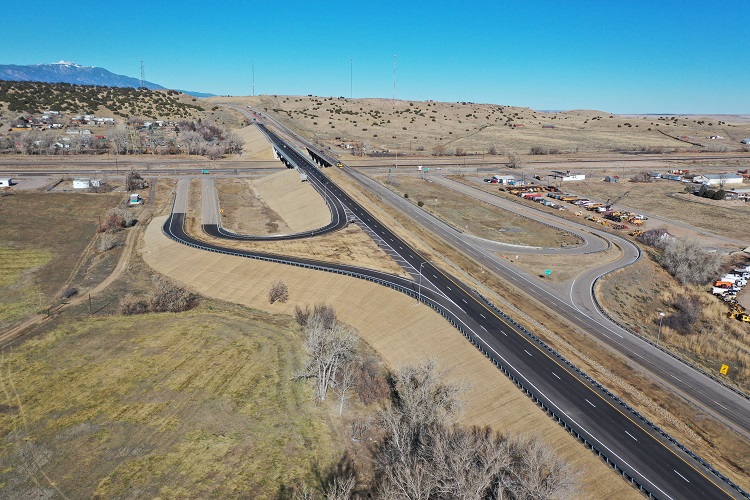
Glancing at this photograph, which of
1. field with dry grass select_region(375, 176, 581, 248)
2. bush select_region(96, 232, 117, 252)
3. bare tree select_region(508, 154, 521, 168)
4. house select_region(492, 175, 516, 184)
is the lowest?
bush select_region(96, 232, 117, 252)

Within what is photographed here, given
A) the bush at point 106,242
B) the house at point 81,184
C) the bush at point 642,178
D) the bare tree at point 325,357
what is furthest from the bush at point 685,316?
the house at point 81,184

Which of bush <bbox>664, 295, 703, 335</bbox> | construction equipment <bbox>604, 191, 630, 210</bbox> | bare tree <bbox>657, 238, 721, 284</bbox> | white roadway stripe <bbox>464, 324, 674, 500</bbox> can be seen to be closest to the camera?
white roadway stripe <bbox>464, 324, 674, 500</bbox>

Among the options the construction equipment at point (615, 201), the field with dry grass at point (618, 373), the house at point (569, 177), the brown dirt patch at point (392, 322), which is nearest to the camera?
the brown dirt patch at point (392, 322)

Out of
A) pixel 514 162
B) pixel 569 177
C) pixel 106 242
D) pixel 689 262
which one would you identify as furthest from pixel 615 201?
pixel 106 242

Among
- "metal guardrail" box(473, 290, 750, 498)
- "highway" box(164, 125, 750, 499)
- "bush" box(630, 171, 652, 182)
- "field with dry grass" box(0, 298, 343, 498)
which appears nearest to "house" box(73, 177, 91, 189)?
"field with dry grass" box(0, 298, 343, 498)

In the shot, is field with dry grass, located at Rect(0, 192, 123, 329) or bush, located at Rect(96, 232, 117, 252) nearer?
field with dry grass, located at Rect(0, 192, 123, 329)

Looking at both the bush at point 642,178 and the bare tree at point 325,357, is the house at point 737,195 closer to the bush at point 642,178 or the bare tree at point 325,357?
the bush at point 642,178

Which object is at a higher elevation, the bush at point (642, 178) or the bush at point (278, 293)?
the bush at point (642, 178)

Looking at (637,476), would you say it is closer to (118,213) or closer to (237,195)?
(118,213)

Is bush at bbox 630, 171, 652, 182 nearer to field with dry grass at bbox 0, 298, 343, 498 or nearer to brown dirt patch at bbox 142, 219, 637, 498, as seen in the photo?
brown dirt patch at bbox 142, 219, 637, 498
